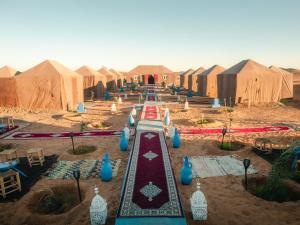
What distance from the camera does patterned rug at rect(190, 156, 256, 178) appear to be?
823 cm

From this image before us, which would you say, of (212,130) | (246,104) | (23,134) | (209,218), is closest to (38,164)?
(23,134)

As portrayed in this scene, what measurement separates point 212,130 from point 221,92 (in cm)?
1376

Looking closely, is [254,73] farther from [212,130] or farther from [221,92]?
[212,130]

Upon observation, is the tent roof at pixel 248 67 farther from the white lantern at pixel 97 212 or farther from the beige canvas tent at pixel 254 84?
the white lantern at pixel 97 212

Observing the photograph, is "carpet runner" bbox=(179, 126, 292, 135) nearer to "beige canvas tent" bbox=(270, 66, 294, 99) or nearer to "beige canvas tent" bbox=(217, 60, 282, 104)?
"beige canvas tent" bbox=(217, 60, 282, 104)

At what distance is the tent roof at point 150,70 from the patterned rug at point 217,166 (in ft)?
162

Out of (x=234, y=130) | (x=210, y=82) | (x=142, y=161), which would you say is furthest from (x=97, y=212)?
(x=210, y=82)

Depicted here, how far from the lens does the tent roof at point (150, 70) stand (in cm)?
5784

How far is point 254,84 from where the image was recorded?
75.9 ft

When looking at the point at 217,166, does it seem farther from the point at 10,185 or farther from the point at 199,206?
the point at 10,185

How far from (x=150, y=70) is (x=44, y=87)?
129 feet

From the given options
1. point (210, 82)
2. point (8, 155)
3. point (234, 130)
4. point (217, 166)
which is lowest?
point (217, 166)

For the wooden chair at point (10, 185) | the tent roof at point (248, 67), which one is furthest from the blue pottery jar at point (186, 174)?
the tent roof at point (248, 67)

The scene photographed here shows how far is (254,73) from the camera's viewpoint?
76.1 feet
